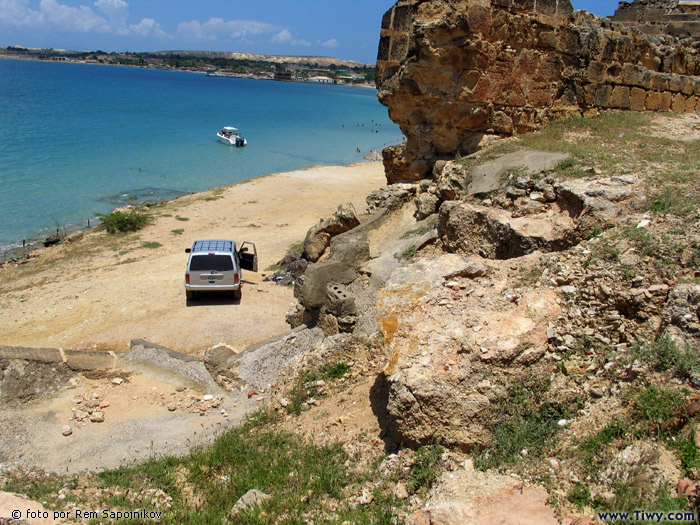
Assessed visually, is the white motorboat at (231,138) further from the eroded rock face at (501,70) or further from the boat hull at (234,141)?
the eroded rock face at (501,70)

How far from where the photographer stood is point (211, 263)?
13.3 m

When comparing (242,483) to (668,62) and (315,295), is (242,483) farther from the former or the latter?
(668,62)

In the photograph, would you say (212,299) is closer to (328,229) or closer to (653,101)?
(328,229)

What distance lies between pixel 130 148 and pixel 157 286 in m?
33.7

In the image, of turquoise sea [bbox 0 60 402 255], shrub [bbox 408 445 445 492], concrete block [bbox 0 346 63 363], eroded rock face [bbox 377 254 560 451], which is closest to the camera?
shrub [bbox 408 445 445 492]

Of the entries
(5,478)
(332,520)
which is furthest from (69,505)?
(332,520)

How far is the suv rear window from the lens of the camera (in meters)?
13.2

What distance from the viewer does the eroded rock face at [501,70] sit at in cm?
1106

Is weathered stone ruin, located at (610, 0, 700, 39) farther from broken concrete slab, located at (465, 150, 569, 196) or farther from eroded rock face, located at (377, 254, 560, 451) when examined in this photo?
eroded rock face, located at (377, 254, 560, 451)

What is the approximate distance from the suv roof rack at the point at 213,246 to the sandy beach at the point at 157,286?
1271 millimetres

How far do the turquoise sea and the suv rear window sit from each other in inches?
509

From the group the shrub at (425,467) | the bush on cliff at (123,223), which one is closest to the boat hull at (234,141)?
the bush on cliff at (123,223)

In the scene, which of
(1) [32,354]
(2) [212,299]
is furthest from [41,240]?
(1) [32,354]

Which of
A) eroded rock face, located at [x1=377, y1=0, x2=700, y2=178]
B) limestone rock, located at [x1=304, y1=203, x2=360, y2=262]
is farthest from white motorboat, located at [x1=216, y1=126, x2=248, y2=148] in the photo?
eroded rock face, located at [x1=377, y1=0, x2=700, y2=178]
